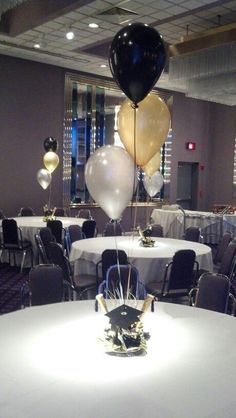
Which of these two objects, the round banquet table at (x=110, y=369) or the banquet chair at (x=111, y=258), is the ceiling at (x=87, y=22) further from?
the round banquet table at (x=110, y=369)

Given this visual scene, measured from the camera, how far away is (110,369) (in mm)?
2086

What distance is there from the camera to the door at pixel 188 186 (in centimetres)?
1465

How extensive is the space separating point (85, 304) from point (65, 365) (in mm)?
1084

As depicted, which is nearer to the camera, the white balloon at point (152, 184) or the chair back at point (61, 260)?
the chair back at point (61, 260)

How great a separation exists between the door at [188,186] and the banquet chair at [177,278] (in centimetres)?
992

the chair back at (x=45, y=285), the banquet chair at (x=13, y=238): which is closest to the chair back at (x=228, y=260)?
the chair back at (x=45, y=285)

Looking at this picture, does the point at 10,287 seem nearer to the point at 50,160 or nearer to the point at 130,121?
the point at 50,160

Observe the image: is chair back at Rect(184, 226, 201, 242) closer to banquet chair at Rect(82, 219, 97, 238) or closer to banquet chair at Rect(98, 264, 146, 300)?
banquet chair at Rect(82, 219, 97, 238)

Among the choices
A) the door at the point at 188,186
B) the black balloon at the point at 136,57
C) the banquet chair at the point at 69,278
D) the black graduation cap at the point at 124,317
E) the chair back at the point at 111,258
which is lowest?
the banquet chair at the point at 69,278

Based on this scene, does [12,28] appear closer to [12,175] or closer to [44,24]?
[44,24]

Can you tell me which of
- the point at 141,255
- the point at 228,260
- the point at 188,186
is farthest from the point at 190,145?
the point at 141,255

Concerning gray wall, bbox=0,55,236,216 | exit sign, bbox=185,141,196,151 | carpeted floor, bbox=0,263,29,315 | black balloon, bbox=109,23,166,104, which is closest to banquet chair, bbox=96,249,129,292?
carpeted floor, bbox=0,263,29,315

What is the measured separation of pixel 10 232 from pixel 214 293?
4.81 meters

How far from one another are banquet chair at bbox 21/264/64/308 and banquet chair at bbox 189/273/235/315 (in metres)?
1.13
